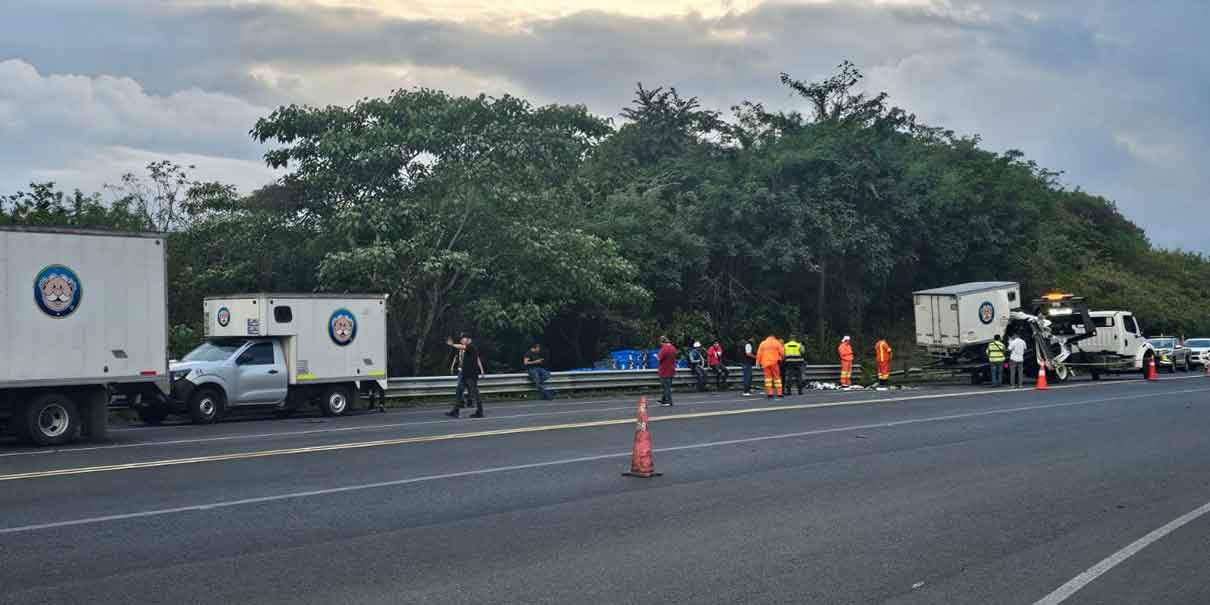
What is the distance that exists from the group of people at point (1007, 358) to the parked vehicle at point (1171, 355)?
14567 millimetres

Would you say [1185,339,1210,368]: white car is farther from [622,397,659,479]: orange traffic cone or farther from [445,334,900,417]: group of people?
[622,397,659,479]: orange traffic cone

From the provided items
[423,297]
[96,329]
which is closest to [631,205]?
[423,297]

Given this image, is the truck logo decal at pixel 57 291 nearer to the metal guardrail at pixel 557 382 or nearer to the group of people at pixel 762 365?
the metal guardrail at pixel 557 382

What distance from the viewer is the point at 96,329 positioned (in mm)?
18172

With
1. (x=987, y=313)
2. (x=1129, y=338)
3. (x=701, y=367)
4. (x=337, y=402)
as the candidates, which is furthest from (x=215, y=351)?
(x=1129, y=338)

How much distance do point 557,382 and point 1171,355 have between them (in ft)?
96.7

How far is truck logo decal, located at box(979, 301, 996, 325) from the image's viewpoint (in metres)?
37.9

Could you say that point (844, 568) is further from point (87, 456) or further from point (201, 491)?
point (87, 456)

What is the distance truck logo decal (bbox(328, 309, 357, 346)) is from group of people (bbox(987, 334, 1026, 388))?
64.3 feet

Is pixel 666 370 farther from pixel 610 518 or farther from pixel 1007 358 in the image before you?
pixel 610 518

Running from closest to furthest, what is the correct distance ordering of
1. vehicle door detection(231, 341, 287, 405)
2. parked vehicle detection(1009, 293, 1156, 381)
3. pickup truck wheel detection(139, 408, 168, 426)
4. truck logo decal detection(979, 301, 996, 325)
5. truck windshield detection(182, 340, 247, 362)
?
pickup truck wheel detection(139, 408, 168, 426), truck windshield detection(182, 340, 247, 362), vehicle door detection(231, 341, 287, 405), truck logo decal detection(979, 301, 996, 325), parked vehicle detection(1009, 293, 1156, 381)

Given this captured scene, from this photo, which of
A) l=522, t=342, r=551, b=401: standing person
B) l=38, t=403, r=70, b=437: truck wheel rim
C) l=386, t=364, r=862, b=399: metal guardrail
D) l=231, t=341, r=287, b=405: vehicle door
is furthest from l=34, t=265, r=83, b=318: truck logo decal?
l=522, t=342, r=551, b=401: standing person

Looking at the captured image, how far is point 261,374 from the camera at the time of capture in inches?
947

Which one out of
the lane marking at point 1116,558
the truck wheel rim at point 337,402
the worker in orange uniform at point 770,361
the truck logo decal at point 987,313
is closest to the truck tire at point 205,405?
the truck wheel rim at point 337,402
